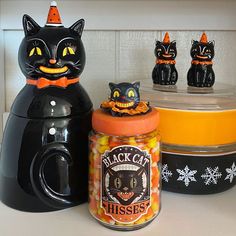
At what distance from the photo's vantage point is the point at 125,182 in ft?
1.75

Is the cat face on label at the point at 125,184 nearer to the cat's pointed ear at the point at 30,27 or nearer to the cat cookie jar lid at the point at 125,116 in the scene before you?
the cat cookie jar lid at the point at 125,116

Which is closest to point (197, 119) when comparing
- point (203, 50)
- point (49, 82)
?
point (203, 50)

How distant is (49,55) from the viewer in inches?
22.3

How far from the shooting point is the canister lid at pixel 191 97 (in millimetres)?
641

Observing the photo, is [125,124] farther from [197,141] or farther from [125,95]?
[197,141]

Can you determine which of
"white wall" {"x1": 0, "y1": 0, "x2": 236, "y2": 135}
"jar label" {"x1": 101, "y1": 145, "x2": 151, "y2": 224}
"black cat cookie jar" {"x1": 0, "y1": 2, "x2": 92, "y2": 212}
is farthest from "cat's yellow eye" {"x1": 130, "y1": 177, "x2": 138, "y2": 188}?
"white wall" {"x1": 0, "y1": 0, "x2": 236, "y2": 135}

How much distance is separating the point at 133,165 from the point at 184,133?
0.47 ft

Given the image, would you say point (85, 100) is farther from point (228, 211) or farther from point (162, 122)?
point (228, 211)

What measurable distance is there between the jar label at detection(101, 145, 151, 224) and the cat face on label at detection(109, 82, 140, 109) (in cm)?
6

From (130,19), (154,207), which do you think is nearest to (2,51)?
(130,19)

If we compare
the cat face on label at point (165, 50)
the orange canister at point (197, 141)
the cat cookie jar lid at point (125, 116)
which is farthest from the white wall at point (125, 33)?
the cat cookie jar lid at point (125, 116)

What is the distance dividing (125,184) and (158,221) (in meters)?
0.09

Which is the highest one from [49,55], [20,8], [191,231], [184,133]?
[20,8]

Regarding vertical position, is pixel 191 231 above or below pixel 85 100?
below
